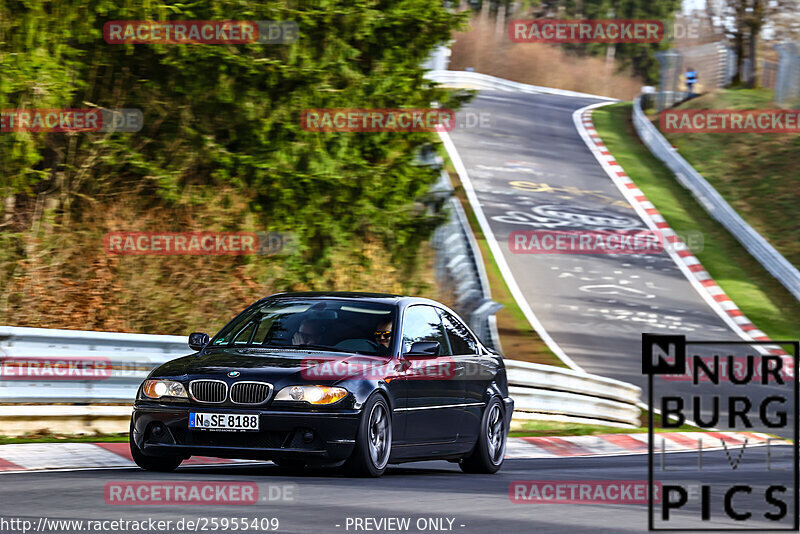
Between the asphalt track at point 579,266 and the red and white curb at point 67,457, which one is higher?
the red and white curb at point 67,457

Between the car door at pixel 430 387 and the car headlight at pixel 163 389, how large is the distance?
5.59 ft

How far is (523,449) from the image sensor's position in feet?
47.0

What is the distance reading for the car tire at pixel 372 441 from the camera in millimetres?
8969

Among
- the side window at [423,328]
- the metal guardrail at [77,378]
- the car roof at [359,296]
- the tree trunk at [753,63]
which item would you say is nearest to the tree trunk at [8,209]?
the metal guardrail at [77,378]

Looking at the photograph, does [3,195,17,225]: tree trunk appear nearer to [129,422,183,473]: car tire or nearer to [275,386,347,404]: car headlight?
[129,422,183,473]: car tire

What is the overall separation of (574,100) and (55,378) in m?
45.2

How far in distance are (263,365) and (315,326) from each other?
0.91 metres

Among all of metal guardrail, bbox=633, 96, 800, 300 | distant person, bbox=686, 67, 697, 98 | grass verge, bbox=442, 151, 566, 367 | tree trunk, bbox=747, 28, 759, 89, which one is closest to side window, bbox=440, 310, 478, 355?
grass verge, bbox=442, 151, 566, 367

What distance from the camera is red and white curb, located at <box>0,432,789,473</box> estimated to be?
392 inches

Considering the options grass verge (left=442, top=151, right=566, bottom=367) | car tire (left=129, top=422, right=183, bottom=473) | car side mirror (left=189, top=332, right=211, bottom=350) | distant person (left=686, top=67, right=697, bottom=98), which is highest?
distant person (left=686, top=67, right=697, bottom=98)

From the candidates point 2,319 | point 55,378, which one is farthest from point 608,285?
point 55,378

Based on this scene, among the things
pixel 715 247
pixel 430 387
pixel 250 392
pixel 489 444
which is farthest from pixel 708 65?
pixel 250 392

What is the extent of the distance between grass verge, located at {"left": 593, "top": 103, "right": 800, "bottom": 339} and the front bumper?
17.9m

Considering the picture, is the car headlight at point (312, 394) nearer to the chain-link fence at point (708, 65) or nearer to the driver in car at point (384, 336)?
the driver in car at point (384, 336)
